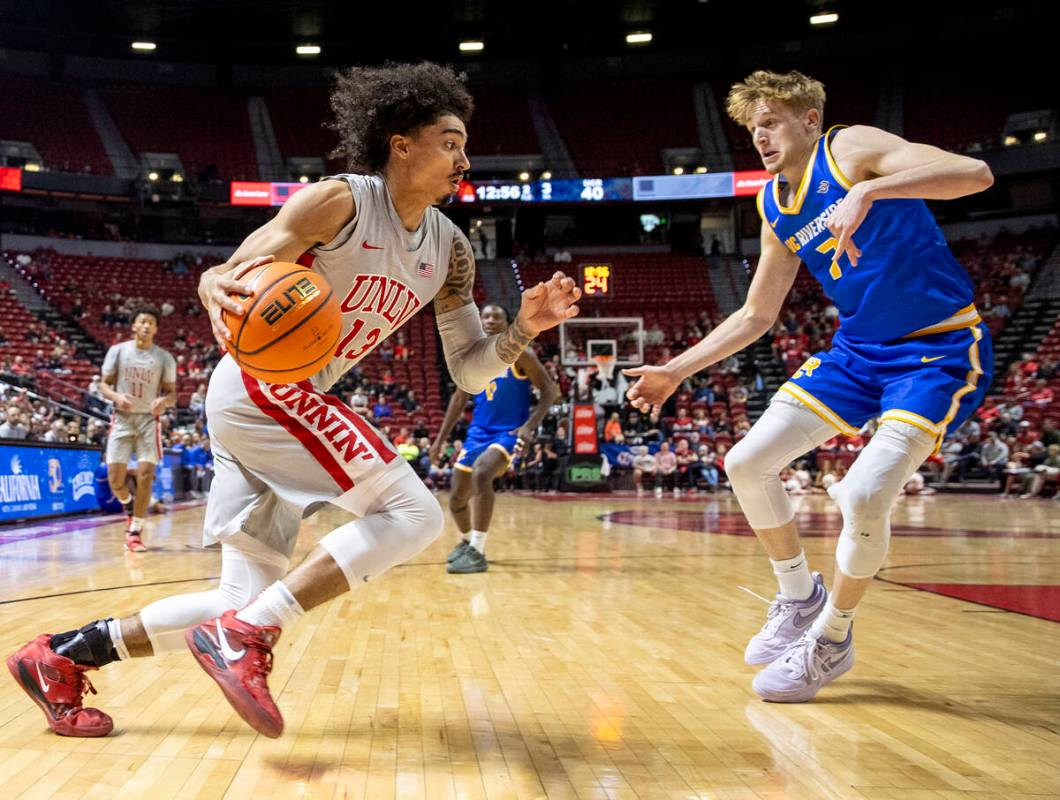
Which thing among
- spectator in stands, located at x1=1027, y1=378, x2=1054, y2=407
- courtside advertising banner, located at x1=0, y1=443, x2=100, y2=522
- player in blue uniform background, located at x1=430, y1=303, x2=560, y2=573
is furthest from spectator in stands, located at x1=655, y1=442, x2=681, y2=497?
player in blue uniform background, located at x1=430, y1=303, x2=560, y2=573

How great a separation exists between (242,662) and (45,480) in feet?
31.0

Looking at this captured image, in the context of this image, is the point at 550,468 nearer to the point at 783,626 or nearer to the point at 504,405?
the point at 504,405

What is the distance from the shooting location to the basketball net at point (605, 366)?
21.1 m

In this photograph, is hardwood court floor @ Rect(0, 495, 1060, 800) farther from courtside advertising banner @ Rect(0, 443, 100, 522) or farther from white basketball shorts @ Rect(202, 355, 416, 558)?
courtside advertising banner @ Rect(0, 443, 100, 522)

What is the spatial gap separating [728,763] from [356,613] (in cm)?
269

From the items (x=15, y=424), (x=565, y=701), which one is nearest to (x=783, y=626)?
(x=565, y=701)

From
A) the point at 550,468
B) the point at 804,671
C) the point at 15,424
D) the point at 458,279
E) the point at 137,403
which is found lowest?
the point at 550,468

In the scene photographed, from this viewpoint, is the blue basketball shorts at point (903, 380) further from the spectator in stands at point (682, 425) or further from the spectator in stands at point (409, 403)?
the spectator in stands at point (409, 403)

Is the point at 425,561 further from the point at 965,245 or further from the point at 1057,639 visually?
the point at 965,245

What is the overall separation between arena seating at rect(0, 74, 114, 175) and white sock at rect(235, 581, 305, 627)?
2852 centimetres

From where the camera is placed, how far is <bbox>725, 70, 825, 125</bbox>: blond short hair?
3312mm

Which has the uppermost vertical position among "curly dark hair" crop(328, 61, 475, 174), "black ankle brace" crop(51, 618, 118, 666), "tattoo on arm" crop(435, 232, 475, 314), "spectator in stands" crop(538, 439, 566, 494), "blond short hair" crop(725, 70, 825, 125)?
"blond short hair" crop(725, 70, 825, 125)

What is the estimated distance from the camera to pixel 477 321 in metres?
3.04

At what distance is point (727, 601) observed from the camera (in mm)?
4992
